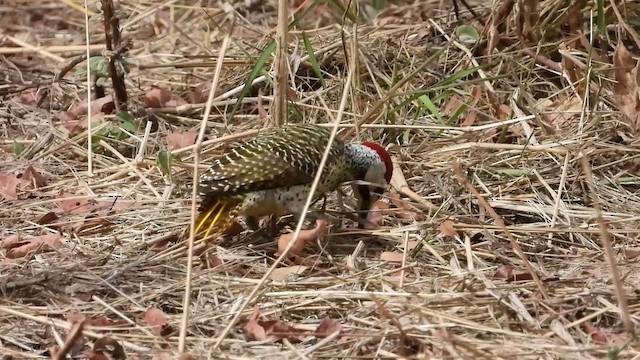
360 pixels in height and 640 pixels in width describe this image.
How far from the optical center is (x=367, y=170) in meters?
3.78

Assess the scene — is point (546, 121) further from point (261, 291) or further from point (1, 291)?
point (1, 291)

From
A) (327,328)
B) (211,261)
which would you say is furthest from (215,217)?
(327,328)

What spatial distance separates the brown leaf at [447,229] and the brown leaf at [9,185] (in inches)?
64.9

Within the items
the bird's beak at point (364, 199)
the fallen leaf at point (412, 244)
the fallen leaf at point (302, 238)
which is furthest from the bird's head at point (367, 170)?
the fallen leaf at point (302, 238)

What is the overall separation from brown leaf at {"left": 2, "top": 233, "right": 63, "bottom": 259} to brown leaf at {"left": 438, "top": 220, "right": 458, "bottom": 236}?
1.32m

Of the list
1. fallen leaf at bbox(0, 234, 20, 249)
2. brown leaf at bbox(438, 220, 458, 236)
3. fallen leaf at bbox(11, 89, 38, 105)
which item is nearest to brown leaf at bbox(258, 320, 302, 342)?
brown leaf at bbox(438, 220, 458, 236)

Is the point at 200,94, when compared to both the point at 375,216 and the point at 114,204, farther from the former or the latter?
the point at 375,216

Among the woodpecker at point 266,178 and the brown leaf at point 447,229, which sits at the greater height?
the woodpecker at point 266,178

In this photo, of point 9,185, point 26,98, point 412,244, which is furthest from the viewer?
point 26,98

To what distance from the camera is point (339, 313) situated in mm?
3023

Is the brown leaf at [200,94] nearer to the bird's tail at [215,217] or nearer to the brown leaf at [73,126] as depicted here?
the brown leaf at [73,126]

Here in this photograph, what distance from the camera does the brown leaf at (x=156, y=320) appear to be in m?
2.89

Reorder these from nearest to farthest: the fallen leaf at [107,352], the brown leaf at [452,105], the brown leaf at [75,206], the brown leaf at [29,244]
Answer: the fallen leaf at [107,352], the brown leaf at [29,244], the brown leaf at [75,206], the brown leaf at [452,105]

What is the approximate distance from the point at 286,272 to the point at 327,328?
47cm
